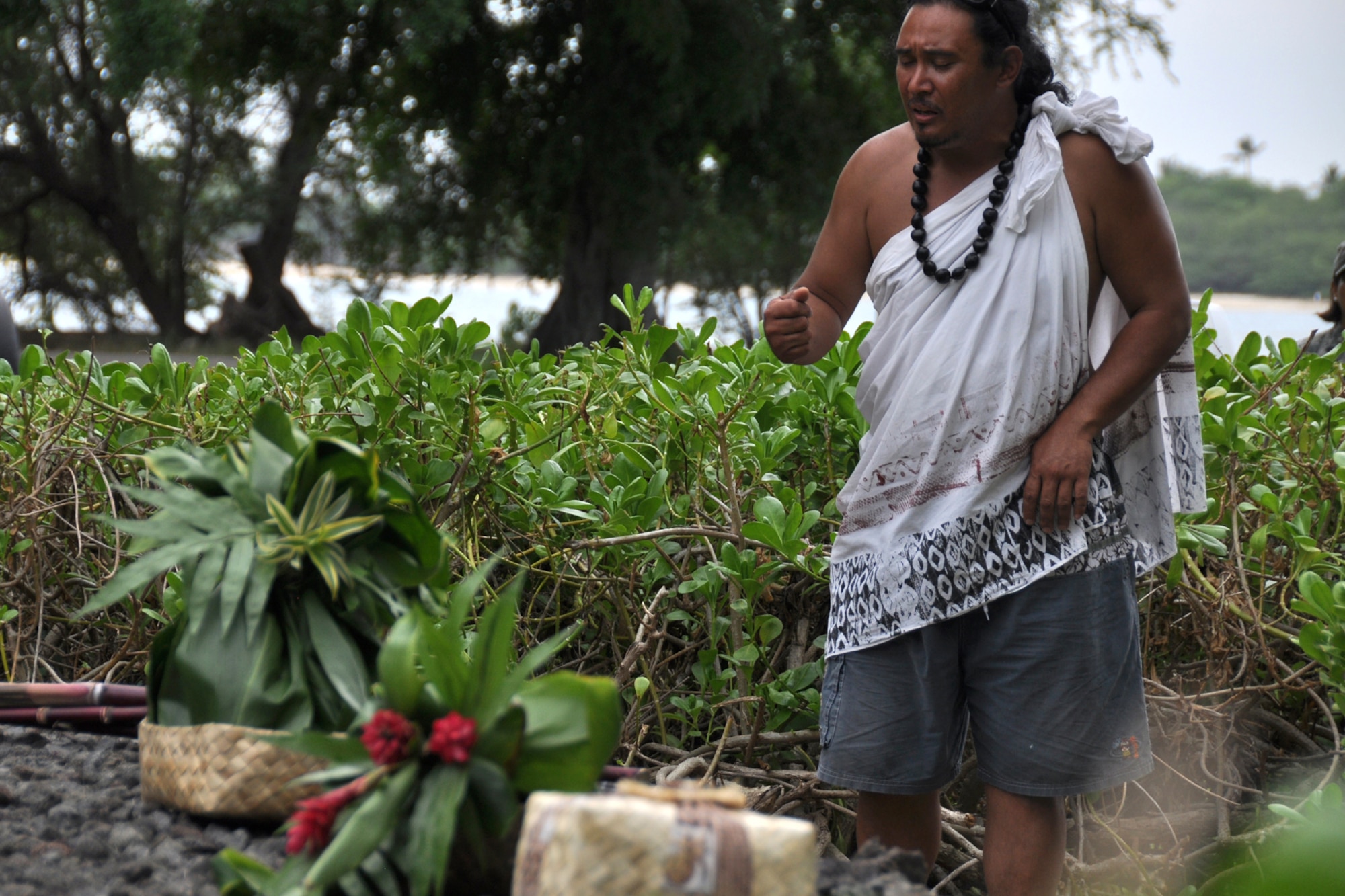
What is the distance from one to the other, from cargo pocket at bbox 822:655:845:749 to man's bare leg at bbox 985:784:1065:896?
276mm

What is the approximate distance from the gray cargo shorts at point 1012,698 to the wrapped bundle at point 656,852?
112cm

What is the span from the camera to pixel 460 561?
212cm

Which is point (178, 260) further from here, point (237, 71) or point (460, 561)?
point (460, 561)

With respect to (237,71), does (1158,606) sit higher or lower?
lower

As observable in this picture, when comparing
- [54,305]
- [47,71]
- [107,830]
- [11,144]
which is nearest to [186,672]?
[107,830]

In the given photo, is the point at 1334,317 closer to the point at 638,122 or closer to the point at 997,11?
the point at 997,11

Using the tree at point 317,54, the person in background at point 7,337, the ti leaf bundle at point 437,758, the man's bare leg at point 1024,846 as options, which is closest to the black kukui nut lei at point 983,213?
the man's bare leg at point 1024,846

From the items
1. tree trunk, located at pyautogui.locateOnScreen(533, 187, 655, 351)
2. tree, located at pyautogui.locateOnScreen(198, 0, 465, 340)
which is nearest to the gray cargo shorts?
tree, located at pyautogui.locateOnScreen(198, 0, 465, 340)

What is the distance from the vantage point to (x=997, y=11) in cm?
175

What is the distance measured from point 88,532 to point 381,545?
4.78 ft

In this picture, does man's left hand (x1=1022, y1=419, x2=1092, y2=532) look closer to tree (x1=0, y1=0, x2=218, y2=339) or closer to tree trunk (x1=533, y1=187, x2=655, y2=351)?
tree trunk (x1=533, y1=187, x2=655, y2=351)

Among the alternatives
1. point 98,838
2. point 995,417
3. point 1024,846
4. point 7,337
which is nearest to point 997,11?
point 995,417

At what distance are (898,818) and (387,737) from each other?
50.1 inches

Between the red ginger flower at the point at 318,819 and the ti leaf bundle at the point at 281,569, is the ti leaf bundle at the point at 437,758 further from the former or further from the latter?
the ti leaf bundle at the point at 281,569
